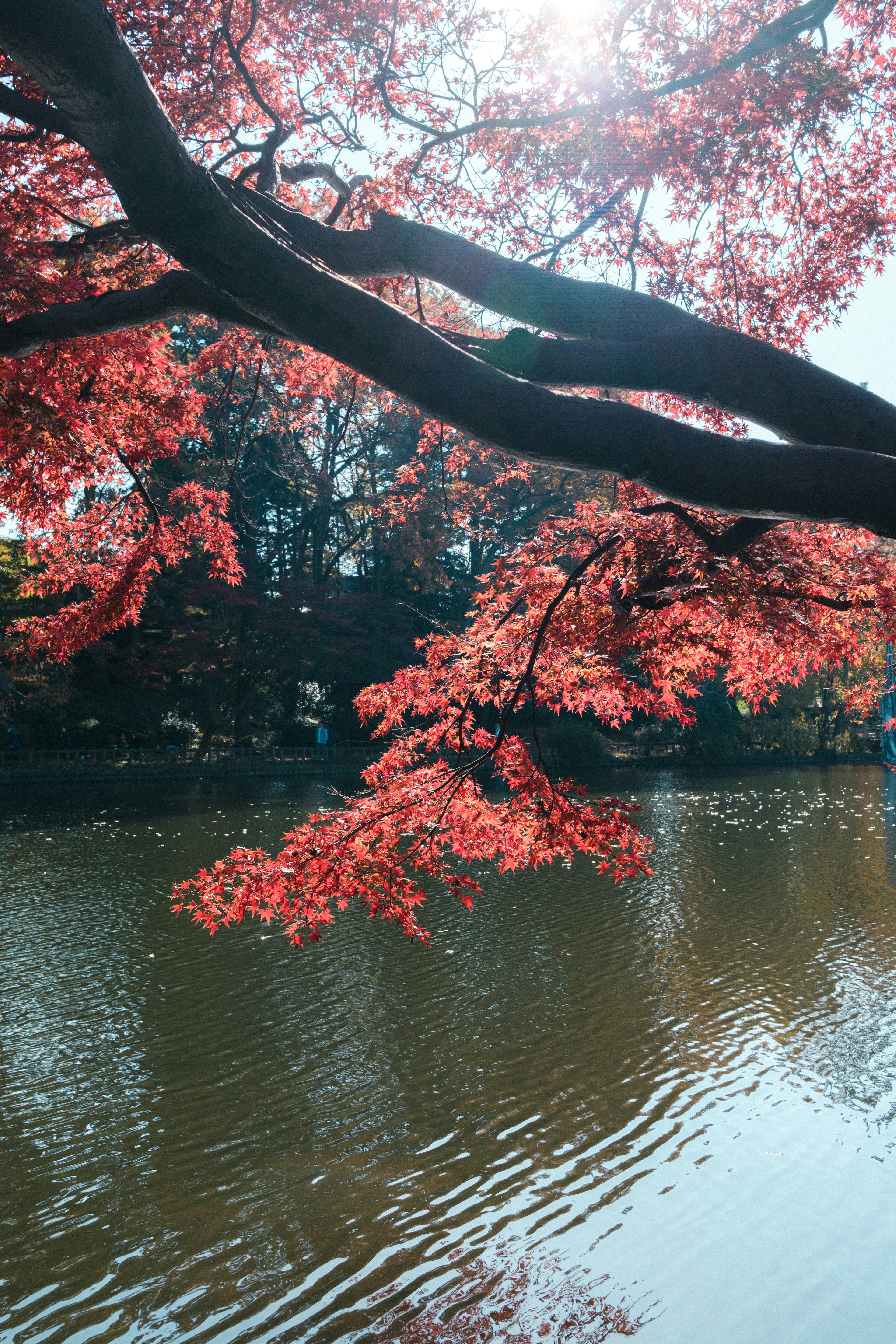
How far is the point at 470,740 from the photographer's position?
18.4ft

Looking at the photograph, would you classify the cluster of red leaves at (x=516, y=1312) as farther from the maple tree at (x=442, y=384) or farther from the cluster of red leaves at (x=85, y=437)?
the cluster of red leaves at (x=85, y=437)

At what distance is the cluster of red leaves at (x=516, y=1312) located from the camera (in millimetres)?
3770

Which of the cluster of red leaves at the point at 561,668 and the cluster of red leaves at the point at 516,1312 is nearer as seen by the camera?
the cluster of red leaves at the point at 516,1312

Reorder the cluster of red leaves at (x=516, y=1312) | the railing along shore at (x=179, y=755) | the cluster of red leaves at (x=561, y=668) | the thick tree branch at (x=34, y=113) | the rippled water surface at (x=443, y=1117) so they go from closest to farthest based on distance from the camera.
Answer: the thick tree branch at (x=34, y=113), the cluster of red leaves at (x=516, y=1312), the cluster of red leaves at (x=561, y=668), the rippled water surface at (x=443, y=1117), the railing along shore at (x=179, y=755)

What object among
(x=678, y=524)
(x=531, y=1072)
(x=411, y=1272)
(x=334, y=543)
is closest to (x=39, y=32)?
(x=678, y=524)

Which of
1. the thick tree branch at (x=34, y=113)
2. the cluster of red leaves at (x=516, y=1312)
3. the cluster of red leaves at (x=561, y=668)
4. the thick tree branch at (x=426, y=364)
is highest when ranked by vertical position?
the thick tree branch at (x=34, y=113)

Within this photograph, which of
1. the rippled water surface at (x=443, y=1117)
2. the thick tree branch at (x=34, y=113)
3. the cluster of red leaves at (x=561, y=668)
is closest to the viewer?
the thick tree branch at (x=34, y=113)

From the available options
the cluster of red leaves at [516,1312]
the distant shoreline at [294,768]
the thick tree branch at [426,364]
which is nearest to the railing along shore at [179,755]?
the distant shoreline at [294,768]

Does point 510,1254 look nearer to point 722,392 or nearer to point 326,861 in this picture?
point 326,861

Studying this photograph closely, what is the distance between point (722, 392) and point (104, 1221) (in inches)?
194

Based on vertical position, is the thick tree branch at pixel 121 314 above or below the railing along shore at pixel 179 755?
above

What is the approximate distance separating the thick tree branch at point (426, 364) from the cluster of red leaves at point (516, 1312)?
352 cm

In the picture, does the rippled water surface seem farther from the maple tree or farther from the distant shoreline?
the distant shoreline

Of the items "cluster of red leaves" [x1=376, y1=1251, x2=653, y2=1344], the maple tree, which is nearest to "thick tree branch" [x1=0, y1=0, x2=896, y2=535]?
the maple tree
